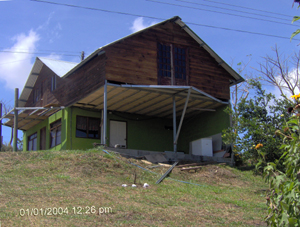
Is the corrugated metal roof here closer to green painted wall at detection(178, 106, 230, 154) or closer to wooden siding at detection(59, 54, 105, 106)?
wooden siding at detection(59, 54, 105, 106)

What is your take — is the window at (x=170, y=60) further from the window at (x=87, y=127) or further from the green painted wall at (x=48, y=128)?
the green painted wall at (x=48, y=128)

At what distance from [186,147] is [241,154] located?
9.59m

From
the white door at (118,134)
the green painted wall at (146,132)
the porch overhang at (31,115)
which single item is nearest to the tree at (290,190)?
the porch overhang at (31,115)

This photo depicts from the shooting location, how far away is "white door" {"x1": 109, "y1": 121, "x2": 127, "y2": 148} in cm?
2225

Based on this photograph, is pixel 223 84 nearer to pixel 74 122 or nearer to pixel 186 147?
pixel 186 147

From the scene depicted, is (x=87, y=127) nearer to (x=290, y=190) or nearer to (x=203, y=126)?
(x=203, y=126)

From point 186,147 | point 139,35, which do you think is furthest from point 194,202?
point 186,147

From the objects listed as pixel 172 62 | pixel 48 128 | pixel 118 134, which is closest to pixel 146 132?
pixel 118 134

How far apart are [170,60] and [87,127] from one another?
6.12 metres

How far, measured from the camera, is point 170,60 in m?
19.9

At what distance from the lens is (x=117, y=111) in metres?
22.7

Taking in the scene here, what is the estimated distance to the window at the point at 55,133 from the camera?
21750 mm

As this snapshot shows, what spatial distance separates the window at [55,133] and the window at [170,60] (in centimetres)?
700

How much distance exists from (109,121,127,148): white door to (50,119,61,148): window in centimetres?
300
